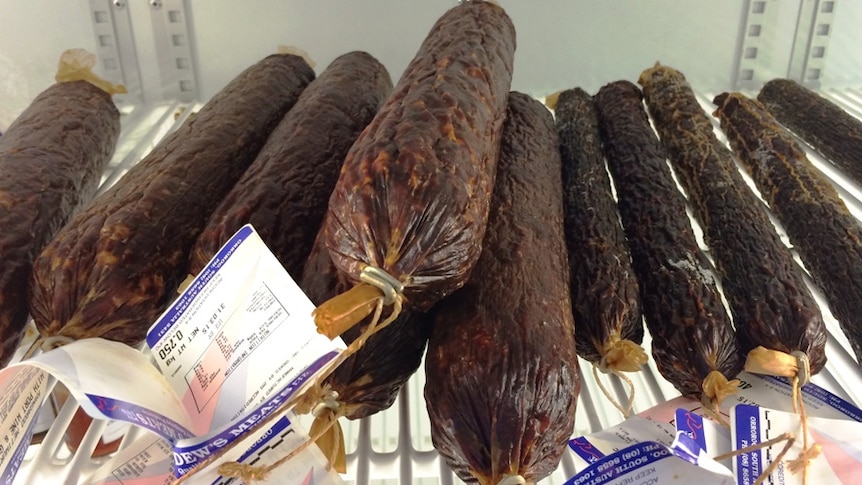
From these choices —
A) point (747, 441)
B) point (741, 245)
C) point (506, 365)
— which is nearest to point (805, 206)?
point (741, 245)

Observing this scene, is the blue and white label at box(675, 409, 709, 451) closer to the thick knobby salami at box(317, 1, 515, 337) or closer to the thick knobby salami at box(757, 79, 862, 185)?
the thick knobby salami at box(317, 1, 515, 337)

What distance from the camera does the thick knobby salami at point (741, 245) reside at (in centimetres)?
71

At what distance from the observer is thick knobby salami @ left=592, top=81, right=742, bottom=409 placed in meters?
0.71

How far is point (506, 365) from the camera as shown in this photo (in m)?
0.59

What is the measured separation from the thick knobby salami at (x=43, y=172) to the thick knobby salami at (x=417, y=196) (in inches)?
13.2

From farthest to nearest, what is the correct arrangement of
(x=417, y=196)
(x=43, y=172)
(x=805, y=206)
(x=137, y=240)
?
1. (x=805, y=206)
2. (x=43, y=172)
3. (x=137, y=240)
4. (x=417, y=196)

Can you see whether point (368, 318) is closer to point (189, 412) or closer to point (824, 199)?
point (189, 412)

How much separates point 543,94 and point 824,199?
66 centimetres

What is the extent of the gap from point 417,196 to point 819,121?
3.11 ft

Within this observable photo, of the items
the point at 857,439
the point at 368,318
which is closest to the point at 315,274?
the point at 368,318

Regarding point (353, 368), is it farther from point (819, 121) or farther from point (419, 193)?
point (819, 121)

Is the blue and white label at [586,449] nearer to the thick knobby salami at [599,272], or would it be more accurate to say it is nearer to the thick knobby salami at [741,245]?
the thick knobby salami at [599,272]

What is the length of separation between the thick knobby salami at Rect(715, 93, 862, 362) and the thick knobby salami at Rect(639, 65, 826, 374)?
5 cm

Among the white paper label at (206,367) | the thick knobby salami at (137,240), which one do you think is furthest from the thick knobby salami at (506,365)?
the thick knobby salami at (137,240)
